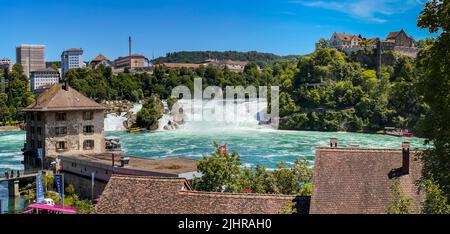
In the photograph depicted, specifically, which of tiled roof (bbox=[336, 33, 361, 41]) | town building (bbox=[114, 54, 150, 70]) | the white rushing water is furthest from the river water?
town building (bbox=[114, 54, 150, 70])

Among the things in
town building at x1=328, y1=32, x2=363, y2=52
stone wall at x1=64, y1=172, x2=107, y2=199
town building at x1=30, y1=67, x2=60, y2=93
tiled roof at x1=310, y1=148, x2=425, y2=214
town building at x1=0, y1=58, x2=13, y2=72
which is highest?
town building at x1=328, y1=32, x2=363, y2=52

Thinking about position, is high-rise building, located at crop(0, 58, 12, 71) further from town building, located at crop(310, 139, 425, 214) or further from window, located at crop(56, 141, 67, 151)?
town building, located at crop(310, 139, 425, 214)

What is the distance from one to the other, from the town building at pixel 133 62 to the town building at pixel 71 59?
16267 mm

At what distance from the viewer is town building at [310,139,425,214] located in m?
11.2

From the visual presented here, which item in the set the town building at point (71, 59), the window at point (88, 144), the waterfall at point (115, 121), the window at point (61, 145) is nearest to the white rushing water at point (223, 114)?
the waterfall at point (115, 121)

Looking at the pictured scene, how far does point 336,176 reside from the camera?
1162 cm

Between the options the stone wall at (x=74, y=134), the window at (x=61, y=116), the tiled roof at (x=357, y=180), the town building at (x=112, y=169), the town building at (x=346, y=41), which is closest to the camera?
Answer: the tiled roof at (x=357, y=180)

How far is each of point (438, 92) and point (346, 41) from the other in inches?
4762

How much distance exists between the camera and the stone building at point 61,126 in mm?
39875

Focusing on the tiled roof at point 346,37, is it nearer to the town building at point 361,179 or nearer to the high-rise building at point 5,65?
→ the high-rise building at point 5,65

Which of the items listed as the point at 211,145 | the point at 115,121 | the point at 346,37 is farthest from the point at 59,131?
the point at 346,37

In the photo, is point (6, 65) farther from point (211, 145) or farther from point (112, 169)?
point (112, 169)

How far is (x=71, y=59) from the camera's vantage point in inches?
5896

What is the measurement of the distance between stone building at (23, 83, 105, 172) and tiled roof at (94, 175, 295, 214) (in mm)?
28011
